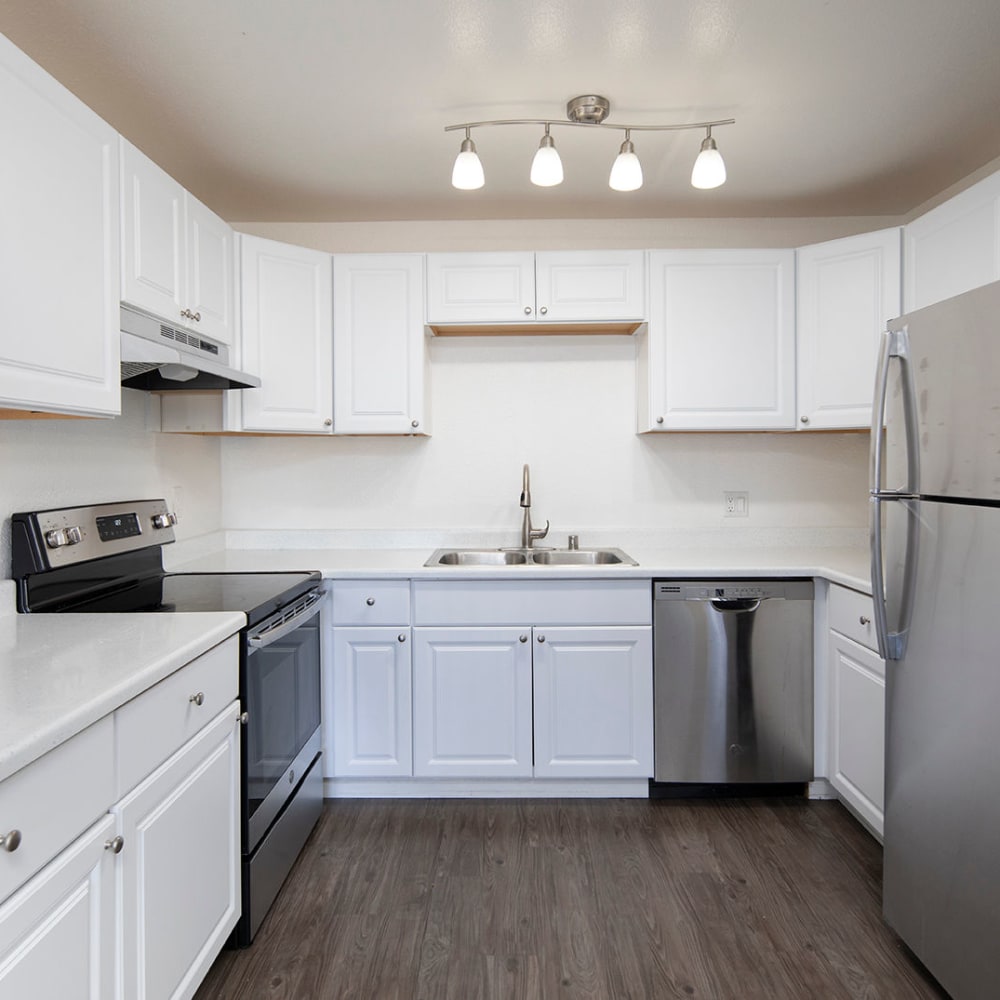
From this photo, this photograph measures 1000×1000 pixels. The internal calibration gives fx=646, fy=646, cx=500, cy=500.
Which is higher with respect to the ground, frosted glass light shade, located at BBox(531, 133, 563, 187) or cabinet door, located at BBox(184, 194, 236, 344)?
frosted glass light shade, located at BBox(531, 133, 563, 187)

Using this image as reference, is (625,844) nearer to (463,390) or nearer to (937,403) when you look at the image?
(937,403)

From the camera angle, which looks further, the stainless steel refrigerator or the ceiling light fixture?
the ceiling light fixture

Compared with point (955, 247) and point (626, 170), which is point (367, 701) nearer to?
point (626, 170)

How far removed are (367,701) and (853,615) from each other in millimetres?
1718

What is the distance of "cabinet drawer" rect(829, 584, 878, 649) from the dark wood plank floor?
0.68 meters

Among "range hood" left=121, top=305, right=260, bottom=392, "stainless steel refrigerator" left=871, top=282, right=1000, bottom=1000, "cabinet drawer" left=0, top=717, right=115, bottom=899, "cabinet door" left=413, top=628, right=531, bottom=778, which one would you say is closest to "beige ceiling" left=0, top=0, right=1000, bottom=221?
"range hood" left=121, top=305, right=260, bottom=392

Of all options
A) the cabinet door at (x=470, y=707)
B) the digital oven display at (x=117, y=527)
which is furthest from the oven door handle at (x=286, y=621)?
the digital oven display at (x=117, y=527)

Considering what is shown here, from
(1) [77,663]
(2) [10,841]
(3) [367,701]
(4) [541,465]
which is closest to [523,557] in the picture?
(4) [541,465]

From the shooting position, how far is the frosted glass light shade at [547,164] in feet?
6.11

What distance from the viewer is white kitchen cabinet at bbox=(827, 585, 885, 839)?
2.01 m

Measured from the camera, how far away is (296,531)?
2947 millimetres

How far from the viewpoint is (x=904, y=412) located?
1573 mm

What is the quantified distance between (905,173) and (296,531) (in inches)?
113

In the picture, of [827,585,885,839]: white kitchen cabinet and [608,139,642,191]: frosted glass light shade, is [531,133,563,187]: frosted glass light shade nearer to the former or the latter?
[608,139,642,191]: frosted glass light shade
